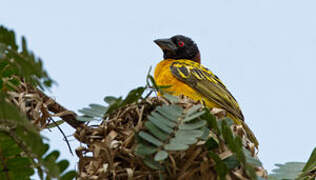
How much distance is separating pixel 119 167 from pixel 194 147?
30 cm

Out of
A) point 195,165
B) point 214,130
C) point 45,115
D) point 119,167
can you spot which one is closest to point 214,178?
point 195,165

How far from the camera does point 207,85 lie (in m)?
3.90

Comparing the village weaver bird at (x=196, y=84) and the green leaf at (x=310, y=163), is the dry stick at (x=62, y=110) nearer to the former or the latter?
the green leaf at (x=310, y=163)

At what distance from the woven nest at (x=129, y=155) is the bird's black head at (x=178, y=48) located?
2.91 metres

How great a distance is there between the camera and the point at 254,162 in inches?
65.4

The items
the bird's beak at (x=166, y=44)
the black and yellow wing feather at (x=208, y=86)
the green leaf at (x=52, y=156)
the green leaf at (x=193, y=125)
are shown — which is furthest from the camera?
the bird's beak at (x=166, y=44)

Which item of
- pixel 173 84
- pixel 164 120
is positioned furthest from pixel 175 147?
pixel 173 84

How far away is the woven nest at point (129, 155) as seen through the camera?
64.0 inches

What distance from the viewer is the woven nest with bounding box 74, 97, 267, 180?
1.63m

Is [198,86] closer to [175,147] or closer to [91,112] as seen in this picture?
[91,112]

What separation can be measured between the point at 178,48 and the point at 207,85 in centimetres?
116

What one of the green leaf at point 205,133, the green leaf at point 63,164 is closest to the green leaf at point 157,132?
the green leaf at point 205,133

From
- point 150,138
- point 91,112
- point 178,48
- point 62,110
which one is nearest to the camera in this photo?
point 150,138

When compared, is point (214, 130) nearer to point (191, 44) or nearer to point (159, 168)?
point (159, 168)
